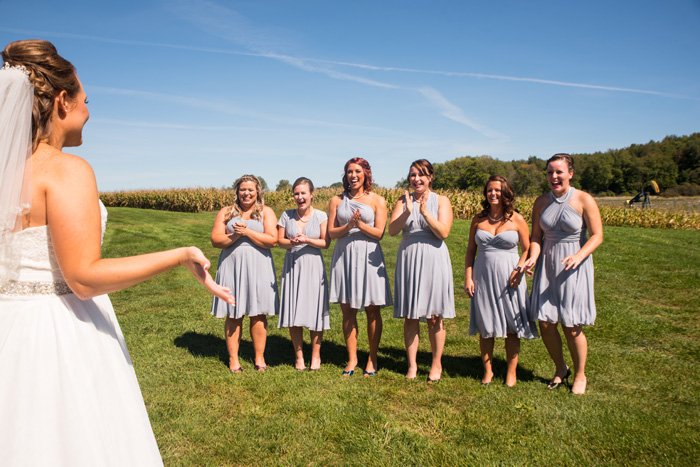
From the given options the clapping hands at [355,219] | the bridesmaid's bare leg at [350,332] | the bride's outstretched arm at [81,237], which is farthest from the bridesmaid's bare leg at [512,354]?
the bride's outstretched arm at [81,237]

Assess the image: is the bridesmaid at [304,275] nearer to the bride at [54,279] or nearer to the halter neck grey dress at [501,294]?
the halter neck grey dress at [501,294]

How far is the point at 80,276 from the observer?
1.79 metres

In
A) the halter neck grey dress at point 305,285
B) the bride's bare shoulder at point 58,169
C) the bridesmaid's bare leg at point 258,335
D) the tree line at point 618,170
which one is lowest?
the bridesmaid's bare leg at point 258,335

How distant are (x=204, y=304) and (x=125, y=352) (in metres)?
6.76

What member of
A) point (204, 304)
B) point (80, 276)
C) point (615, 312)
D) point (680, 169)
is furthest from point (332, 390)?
point (680, 169)

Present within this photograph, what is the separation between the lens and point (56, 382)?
1871 millimetres

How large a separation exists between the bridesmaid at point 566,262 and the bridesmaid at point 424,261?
0.94 m

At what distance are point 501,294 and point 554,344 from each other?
0.79 m

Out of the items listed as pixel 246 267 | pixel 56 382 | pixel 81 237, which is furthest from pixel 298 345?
pixel 81 237

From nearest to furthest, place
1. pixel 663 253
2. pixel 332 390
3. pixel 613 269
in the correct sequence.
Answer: pixel 332 390
pixel 613 269
pixel 663 253

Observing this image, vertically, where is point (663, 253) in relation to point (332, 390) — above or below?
above

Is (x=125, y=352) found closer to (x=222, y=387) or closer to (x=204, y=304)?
(x=222, y=387)

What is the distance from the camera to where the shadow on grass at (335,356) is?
18.4 ft

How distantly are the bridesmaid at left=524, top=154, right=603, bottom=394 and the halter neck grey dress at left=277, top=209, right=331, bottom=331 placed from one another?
2.41 metres
